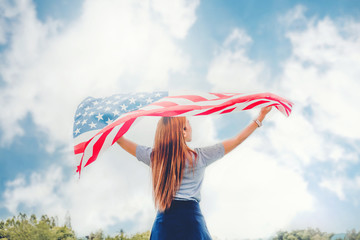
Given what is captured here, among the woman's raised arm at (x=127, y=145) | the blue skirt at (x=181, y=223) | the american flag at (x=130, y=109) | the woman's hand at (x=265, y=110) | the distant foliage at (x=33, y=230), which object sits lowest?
the blue skirt at (x=181, y=223)

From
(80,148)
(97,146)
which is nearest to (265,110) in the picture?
(97,146)

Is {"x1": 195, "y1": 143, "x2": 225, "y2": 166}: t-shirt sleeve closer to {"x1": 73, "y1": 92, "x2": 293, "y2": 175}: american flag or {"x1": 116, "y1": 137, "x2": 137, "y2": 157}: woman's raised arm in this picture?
{"x1": 73, "y1": 92, "x2": 293, "y2": 175}: american flag

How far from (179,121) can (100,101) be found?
1550 millimetres

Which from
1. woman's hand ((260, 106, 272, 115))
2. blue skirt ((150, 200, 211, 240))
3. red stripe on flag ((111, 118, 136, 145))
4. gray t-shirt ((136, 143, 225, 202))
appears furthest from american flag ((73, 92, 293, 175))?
blue skirt ((150, 200, 211, 240))

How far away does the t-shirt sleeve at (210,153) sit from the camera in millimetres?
3684

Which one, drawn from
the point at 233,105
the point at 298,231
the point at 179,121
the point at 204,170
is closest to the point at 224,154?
the point at 204,170

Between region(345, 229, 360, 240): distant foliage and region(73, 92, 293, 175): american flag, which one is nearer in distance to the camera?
region(73, 92, 293, 175): american flag

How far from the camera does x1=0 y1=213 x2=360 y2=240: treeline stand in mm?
34781

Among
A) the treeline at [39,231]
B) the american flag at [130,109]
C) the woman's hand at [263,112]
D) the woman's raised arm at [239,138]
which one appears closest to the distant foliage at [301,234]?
the treeline at [39,231]

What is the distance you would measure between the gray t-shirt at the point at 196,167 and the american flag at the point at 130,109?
0.54 meters

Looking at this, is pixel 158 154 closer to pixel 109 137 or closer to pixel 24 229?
pixel 109 137

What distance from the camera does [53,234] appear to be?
35.5m

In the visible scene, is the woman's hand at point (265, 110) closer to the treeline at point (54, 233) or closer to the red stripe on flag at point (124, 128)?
the red stripe on flag at point (124, 128)

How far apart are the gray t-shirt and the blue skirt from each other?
93mm
